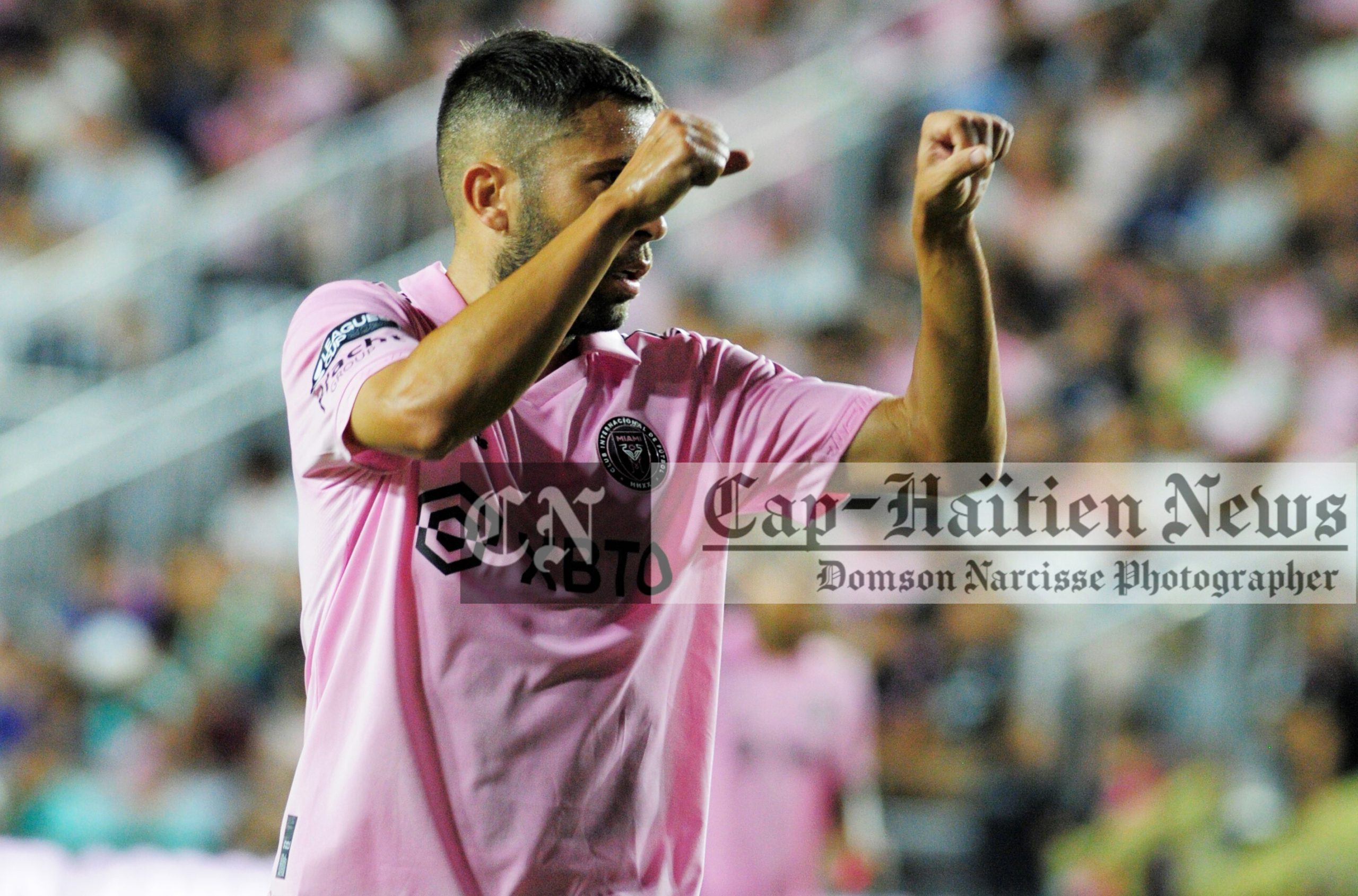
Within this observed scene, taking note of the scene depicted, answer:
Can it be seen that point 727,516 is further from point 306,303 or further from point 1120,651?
point 1120,651

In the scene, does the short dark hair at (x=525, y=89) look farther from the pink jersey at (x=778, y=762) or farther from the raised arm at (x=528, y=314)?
the pink jersey at (x=778, y=762)

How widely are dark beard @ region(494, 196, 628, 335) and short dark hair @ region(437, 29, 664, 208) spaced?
9cm

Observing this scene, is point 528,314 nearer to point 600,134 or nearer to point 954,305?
point 600,134

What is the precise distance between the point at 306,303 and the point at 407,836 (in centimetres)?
72

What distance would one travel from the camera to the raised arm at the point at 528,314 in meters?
1.73

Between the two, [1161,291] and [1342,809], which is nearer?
[1342,809]

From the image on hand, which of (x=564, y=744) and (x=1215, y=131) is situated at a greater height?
(x=1215, y=131)

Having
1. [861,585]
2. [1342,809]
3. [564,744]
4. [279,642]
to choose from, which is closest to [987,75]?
[861,585]

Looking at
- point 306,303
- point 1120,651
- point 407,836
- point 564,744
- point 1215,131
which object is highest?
point 1215,131

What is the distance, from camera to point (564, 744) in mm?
1936

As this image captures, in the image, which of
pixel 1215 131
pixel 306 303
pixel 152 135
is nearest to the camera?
pixel 306 303

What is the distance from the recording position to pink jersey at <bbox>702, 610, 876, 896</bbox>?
171 inches

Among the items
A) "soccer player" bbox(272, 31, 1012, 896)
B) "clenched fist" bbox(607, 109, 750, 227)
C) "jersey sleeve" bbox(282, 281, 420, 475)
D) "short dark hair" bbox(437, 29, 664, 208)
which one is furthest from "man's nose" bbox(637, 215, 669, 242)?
"jersey sleeve" bbox(282, 281, 420, 475)

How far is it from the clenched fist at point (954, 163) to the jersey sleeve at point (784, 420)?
327mm
